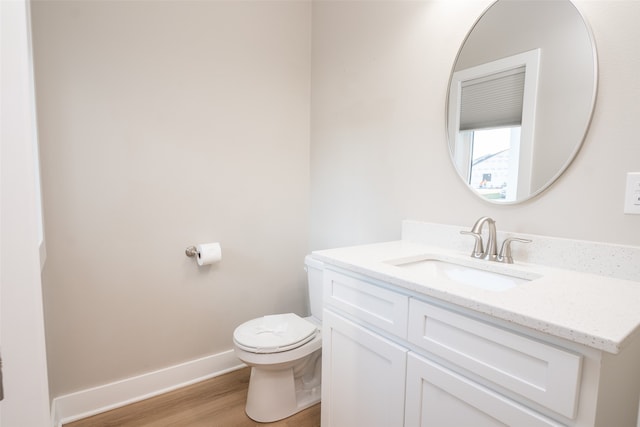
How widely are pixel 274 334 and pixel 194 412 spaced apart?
60 centimetres

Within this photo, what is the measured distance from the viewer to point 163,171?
6.18 feet

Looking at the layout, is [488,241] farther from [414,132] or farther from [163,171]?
[163,171]

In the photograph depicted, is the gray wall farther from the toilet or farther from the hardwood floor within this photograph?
the toilet

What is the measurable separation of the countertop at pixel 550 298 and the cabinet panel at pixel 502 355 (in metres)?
0.06

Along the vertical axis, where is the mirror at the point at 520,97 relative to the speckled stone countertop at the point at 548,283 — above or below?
above

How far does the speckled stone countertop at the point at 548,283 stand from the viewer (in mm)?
730

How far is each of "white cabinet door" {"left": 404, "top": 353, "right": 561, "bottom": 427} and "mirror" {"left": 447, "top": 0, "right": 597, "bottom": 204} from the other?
745mm

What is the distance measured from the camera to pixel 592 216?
1.14 m

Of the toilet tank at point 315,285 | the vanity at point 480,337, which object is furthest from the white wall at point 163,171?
the vanity at point 480,337

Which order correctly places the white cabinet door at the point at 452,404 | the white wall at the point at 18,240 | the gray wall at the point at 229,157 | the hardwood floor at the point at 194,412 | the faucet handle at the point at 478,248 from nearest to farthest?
the white wall at the point at 18,240, the white cabinet door at the point at 452,404, the faucet handle at the point at 478,248, the gray wall at the point at 229,157, the hardwood floor at the point at 194,412

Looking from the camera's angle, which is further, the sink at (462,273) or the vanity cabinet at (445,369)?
the sink at (462,273)

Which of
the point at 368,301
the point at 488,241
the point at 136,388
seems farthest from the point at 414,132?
the point at 136,388

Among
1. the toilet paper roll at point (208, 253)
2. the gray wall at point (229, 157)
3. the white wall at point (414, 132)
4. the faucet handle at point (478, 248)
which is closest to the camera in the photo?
the white wall at point (414, 132)

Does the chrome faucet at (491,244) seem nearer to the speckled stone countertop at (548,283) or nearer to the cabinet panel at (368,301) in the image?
the speckled stone countertop at (548,283)
